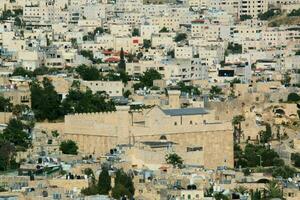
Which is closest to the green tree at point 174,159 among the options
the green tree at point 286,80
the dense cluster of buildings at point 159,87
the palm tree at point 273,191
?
the dense cluster of buildings at point 159,87

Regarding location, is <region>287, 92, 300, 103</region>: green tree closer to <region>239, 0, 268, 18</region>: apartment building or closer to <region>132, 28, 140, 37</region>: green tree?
<region>132, 28, 140, 37</region>: green tree

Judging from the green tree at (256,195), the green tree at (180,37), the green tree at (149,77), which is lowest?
the green tree at (256,195)

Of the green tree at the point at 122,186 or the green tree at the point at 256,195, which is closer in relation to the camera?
the green tree at the point at 122,186

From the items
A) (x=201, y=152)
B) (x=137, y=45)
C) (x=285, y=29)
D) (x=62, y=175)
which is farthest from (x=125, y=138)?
(x=285, y=29)

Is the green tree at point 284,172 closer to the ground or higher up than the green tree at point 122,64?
closer to the ground

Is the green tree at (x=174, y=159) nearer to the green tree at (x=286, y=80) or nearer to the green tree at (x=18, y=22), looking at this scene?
the green tree at (x=286, y=80)

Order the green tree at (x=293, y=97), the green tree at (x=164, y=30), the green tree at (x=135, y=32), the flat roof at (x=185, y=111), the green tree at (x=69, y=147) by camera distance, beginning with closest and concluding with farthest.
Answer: the green tree at (x=69, y=147) → the flat roof at (x=185, y=111) → the green tree at (x=293, y=97) → the green tree at (x=135, y=32) → the green tree at (x=164, y=30)

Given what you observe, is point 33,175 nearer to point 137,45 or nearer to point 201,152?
point 201,152

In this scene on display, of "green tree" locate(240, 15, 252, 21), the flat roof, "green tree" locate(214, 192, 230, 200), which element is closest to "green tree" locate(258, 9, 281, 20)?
"green tree" locate(240, 15, 252, 21)
